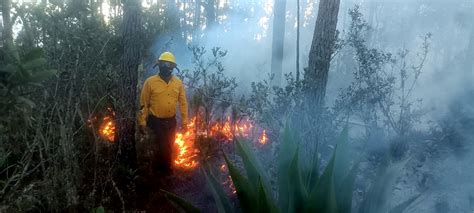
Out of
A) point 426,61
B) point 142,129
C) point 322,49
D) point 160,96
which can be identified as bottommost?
point 142,129

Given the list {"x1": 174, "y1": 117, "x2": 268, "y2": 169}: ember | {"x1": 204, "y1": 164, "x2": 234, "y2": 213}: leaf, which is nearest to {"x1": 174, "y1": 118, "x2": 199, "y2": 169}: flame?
{"x1": 174, "y1": 117, "x2": 268, "y2": 169}: ember

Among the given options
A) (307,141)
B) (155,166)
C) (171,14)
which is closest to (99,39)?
(155,166)

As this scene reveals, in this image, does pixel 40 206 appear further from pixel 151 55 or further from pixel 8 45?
pixel 151 55

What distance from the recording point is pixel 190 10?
83.6 feet

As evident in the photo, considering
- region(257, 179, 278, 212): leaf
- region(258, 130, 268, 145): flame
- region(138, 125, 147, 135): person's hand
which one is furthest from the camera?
region(258, 130, 268, 145): flame

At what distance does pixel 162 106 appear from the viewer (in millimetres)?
6461

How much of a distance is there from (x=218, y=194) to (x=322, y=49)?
481 centimetres

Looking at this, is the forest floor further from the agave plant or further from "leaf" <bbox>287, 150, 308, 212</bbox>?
"leaf" <bbox>287, 150, 308, 212</bbox>

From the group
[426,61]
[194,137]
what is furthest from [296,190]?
[426,61]

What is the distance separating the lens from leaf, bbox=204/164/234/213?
2002mm

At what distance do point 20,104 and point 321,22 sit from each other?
5.37 meters

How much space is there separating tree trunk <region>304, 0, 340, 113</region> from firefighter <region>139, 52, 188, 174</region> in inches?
82.6

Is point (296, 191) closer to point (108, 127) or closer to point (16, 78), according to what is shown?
point (16, 78)

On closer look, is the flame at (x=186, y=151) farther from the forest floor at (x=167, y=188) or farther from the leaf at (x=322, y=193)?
the leaf at (x=322, y=193)
